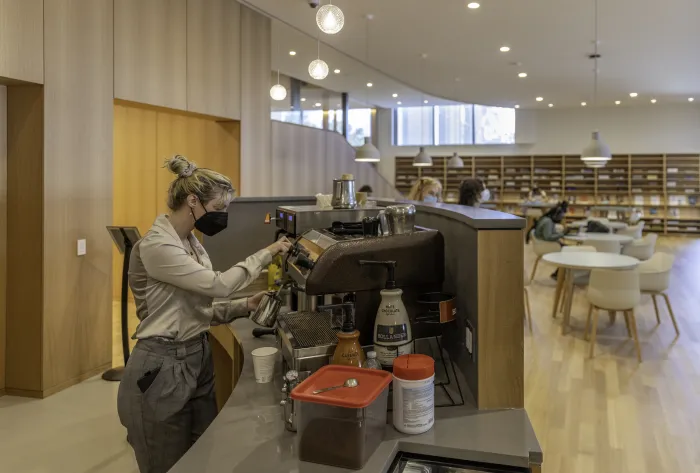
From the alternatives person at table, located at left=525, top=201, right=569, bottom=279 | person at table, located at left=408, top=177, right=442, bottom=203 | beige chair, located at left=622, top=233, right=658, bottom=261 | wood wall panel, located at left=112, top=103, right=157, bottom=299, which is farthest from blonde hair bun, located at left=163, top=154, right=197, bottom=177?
beige chair, located at left=622, top=233, right=658, bottom=261

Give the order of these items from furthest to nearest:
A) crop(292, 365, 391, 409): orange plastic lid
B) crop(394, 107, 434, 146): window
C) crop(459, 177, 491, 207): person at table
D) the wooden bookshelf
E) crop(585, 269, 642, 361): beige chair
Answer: crop(394, 107, 434, 146): window → the wooden bookshelf → crop(459, 177, 491, 207): person at table → crop(585, 269, 642, 361): beige chair → crop(292, 365, 391, 409): orange plastic lid

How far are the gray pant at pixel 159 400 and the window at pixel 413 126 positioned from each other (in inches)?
624

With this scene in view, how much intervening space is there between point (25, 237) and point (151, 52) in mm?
2075

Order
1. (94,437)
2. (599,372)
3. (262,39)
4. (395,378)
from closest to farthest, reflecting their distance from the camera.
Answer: (395,378)
(94,437)
(599,372)
(262,39)

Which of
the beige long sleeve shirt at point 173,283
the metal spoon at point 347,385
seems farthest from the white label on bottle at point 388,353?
the beige long sleeve shirt at point 173,283

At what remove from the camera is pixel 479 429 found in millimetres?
1477

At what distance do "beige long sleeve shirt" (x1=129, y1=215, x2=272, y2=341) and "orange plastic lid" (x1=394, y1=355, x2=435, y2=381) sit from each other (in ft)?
2.15

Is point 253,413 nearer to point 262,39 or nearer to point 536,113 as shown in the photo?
point 262,39

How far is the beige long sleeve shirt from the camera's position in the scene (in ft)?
5.80

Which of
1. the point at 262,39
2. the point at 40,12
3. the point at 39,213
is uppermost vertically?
the point at 262,39

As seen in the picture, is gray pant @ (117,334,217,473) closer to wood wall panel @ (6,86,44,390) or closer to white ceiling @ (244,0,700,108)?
wood wall panel @ (6,86,44,390)

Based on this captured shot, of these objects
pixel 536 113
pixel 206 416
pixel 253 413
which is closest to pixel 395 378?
pixel 253 413

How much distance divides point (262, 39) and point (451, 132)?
35.9 feet

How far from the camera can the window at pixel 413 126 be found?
17.0 m
